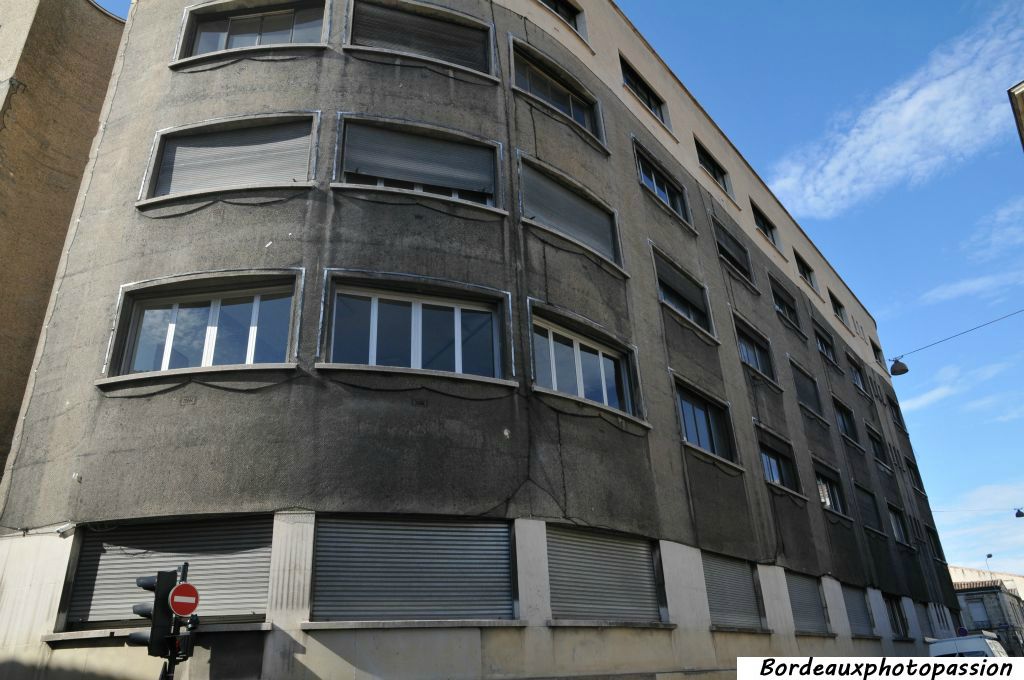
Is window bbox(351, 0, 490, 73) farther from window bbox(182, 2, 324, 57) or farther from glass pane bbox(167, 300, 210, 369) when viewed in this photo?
glass pane bbox(167, 300, 210, 369)

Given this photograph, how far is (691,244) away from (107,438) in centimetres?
1244

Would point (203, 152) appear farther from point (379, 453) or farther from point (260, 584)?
point (260, 584)

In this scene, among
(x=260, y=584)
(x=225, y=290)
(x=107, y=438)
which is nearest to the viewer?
(x=260, y=584)

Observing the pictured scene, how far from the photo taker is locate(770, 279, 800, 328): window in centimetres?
2220

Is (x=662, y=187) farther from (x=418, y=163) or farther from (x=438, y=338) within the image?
(x=438, y=338)

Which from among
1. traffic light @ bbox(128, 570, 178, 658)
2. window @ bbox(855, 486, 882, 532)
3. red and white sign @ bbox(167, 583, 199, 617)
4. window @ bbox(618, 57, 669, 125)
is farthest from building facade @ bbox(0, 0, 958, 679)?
window @ bbox(855, 486, 882, 532)

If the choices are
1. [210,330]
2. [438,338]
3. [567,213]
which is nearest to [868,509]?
[567,213]

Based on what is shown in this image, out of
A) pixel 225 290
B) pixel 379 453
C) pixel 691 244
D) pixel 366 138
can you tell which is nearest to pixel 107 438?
pixel 225 290

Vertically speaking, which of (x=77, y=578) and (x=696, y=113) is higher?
(x=696, y=113)

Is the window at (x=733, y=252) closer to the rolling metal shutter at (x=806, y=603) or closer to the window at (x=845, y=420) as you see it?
the window at (x=845, y=420)

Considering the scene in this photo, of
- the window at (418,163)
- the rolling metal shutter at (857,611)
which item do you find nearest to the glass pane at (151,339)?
the window at (418,163)

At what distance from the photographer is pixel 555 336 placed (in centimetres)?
1124

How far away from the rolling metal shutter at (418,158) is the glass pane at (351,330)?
217 cm

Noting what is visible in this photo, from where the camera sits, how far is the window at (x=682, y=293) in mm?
15023
